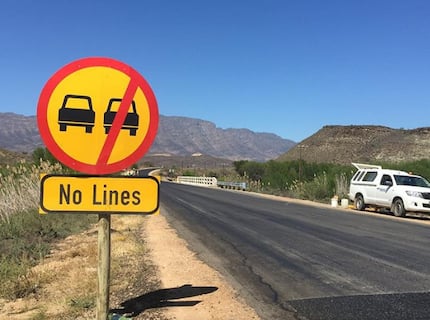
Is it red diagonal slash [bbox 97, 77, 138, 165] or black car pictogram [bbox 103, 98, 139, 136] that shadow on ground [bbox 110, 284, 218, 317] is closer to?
red diagonal slash [bbox 97, 77, 138, 165]

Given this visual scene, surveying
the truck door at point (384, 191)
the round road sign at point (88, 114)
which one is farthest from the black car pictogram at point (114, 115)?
the truck door at point (384, 191)

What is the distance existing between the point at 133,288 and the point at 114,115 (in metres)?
3.62

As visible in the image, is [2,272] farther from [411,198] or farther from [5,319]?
[411,198]

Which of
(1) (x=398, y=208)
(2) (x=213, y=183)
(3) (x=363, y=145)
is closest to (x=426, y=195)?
(1) (x=398, y=208)

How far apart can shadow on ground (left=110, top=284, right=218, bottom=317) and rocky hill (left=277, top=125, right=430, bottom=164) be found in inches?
2454

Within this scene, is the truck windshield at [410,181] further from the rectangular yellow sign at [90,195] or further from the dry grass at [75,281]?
the rectangular yellow sign at [90,195]

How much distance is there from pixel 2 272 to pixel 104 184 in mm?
4207

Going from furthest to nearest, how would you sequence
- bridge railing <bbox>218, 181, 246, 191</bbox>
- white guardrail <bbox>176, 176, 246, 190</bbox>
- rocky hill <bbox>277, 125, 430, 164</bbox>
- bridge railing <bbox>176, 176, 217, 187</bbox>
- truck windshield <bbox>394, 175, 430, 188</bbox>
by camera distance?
1. rocky hill <bbox>277, 125, 430, 164</bbox>
2. bridge railing <bbox>176, 176, 217, 187</bbox>
3. white guardrail <bbox>176, 176, 246, 190</bbox>
4. bridge railing <bbox>218, 181, 246, 191</bbox>
5. truck windshield <bbox>394, 175, 430, 188</bbox>

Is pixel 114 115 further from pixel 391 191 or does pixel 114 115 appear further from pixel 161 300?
pixel 391 191

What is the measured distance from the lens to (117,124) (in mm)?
3689

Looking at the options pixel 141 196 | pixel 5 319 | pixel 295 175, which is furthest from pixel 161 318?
pixel 295 175

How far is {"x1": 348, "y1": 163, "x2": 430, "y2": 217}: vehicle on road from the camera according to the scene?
18.7m

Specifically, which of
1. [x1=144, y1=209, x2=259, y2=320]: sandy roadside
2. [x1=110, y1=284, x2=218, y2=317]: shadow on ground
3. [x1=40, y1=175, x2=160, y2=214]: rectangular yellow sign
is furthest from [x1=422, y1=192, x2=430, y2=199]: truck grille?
[x1=40, y1=175, x2=160, y2=214]: rectangular yellow sign

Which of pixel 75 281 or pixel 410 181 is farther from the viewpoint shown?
pixel 410 181
